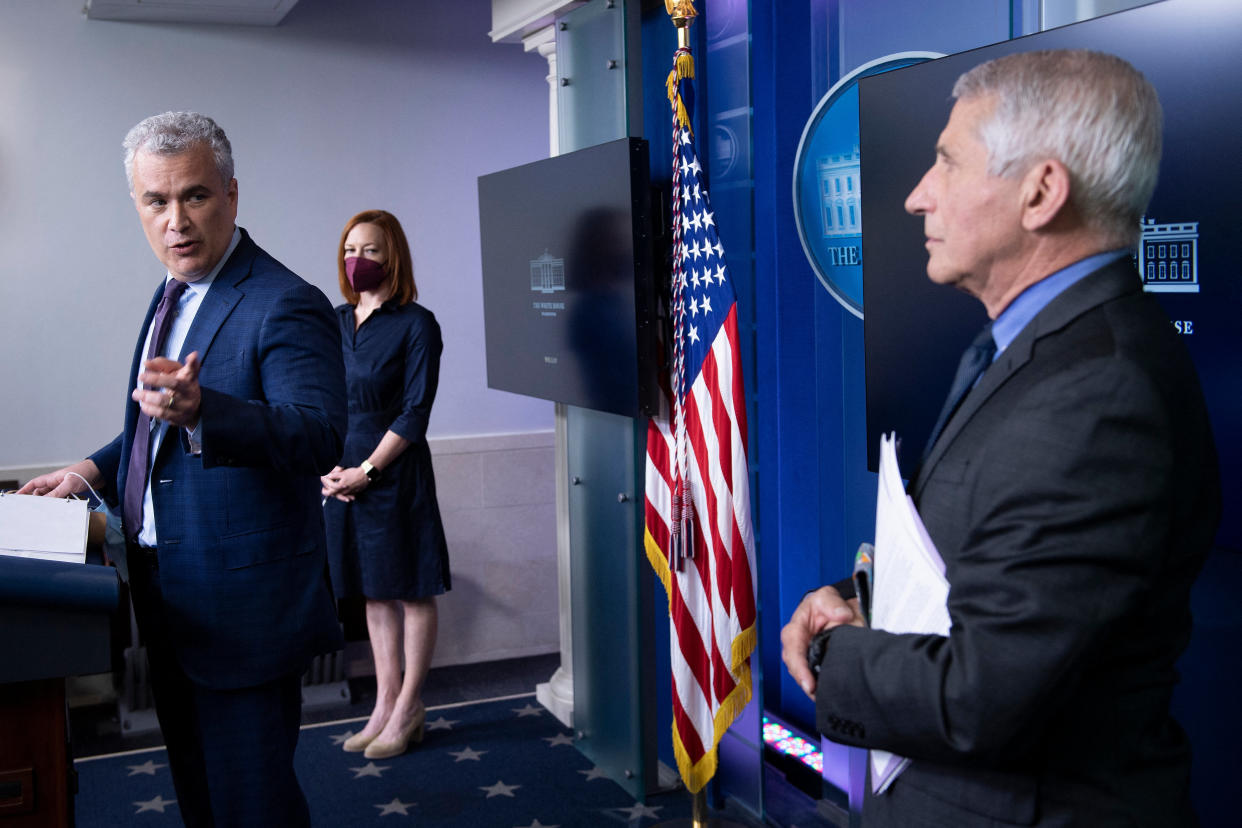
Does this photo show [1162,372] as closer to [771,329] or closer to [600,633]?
[771,329]

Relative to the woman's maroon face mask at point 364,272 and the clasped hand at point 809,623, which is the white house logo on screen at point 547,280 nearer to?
the woman's maroon face mask at point 364,272

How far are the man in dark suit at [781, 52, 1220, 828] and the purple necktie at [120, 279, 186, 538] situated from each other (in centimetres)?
138

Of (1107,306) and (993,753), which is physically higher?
(1107,306)

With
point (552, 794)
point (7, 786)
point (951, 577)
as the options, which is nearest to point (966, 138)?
point (951, 577)

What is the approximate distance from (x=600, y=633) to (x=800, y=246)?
1382mm

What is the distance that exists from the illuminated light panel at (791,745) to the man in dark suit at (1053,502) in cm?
208

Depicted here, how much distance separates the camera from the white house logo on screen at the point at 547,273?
3.14 m

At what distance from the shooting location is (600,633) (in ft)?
11.2

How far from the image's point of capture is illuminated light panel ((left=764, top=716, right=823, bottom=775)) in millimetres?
3072

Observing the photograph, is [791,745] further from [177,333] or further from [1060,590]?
[1060,590]

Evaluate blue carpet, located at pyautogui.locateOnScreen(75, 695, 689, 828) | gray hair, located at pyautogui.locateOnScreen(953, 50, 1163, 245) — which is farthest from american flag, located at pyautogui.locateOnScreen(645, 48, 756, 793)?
gray hair, located at pyautogui.locateOnScreen(953, 50, 1163, 245)

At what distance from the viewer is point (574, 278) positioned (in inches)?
120

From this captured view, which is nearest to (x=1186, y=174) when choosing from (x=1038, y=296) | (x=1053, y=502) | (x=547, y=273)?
(x=1038, y=296)

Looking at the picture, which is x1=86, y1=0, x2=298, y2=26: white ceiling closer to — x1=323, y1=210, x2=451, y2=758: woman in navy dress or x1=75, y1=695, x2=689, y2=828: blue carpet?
x1=323, y1=210, x2=451, y2=758: woman in navy dress
